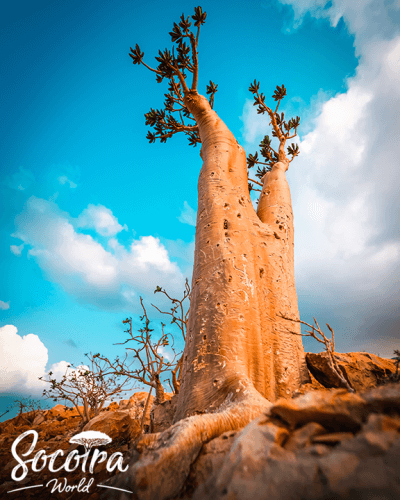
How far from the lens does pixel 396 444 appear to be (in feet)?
2.08

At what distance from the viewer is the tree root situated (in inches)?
41.6

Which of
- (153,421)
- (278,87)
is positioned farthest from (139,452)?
(278,87)

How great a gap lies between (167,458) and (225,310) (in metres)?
1.80

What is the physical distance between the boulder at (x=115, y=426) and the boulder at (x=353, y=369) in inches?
125

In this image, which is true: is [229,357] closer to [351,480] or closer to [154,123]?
[351,480]

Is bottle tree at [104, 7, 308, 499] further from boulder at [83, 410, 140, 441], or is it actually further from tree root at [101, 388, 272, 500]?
boulder at [83, 410, 140, 441]

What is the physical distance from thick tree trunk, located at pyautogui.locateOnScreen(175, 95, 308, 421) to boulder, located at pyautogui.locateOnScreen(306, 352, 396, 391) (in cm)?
21

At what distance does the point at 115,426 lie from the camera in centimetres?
415

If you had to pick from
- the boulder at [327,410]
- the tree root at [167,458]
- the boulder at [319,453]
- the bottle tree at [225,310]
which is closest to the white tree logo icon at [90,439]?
the bottle tree at [225,310]

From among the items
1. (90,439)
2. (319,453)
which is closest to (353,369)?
(319,453)

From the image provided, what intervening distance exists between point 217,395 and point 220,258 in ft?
5.30

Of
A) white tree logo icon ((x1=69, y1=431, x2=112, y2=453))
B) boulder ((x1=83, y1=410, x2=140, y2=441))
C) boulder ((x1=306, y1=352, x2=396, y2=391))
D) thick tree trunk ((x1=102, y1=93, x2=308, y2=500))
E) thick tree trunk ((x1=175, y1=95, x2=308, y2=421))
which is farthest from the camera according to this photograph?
boulder ((x1=83, y1=410, x2=140, y2=441))

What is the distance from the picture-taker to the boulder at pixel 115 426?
4029mm

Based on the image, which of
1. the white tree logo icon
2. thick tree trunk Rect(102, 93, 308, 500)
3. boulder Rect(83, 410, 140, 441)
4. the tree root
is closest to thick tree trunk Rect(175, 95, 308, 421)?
thick tree trunk Rect(102, 93, 308, 500)
